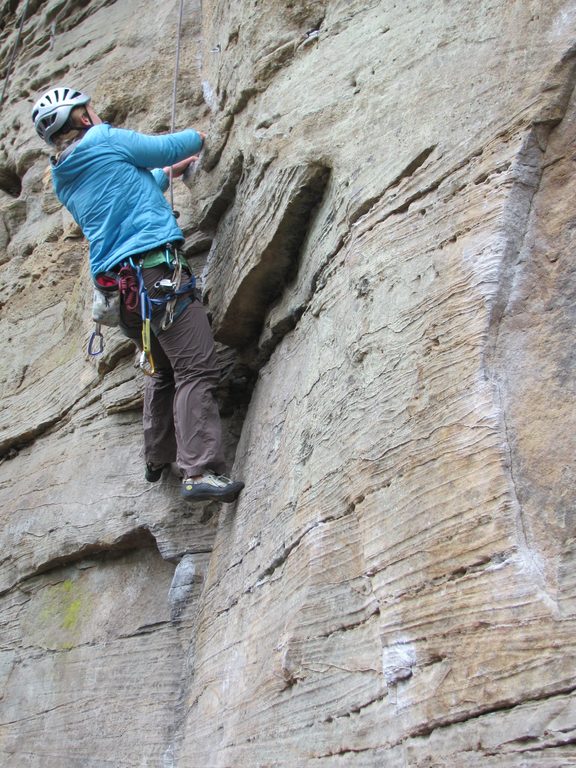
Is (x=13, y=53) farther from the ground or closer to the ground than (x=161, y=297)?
farther from the ground

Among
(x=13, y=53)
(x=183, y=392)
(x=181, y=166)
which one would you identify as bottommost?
(x=183, y=392)

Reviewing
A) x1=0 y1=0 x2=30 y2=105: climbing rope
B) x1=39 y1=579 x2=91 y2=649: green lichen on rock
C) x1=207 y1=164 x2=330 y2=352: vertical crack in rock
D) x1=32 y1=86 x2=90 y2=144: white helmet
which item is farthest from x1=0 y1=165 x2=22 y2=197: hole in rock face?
x1=39 y1=579 x2=91 y2=649: green lichen on rock

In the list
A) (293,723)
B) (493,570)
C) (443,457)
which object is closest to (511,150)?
(443,457)

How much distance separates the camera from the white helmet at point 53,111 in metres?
5.76

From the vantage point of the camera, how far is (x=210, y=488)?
4.98 metres

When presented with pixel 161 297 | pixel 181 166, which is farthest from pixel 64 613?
pixel 181 166

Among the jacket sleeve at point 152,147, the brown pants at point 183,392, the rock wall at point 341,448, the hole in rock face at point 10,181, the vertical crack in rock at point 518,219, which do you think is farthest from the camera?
the hole in rock face at point 10,181

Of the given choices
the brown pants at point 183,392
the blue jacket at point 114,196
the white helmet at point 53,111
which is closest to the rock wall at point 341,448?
the brown pants at point 183,392

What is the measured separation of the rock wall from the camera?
3029mm

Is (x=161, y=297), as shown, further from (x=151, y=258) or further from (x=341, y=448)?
(x=341, y=448)

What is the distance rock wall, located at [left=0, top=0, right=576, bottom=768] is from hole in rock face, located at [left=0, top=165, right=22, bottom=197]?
2.96 meters

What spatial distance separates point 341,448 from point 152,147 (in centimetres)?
287

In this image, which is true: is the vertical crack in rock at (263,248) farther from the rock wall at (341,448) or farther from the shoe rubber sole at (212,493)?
the shoe rubber sole at (212,493)

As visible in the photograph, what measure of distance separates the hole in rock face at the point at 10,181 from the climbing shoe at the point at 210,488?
6.16 m
